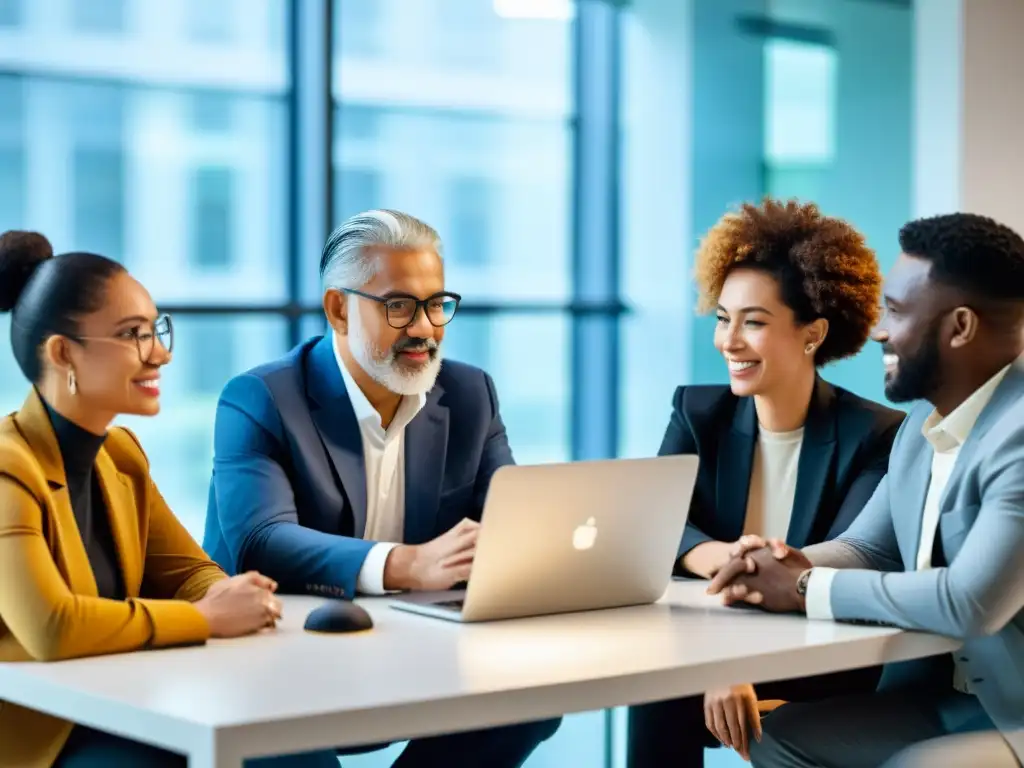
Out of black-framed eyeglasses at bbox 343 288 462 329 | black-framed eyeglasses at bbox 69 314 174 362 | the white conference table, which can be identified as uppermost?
black-framed eyeglasses at bbox 343 288 462 329

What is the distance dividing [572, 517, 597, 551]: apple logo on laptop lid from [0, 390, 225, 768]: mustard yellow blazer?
0.61m

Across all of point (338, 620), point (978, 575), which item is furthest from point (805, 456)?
point (338, 620)

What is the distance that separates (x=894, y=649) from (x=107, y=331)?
130 centimetres

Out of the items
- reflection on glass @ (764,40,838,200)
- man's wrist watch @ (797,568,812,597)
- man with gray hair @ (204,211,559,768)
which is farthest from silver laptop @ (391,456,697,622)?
reflection on glass @ (764,40,838,200)

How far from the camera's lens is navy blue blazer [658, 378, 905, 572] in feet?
10.4

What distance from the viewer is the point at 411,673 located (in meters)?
2.09

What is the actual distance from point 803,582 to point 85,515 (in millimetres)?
1155

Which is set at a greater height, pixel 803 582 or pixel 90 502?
pixel 90 502

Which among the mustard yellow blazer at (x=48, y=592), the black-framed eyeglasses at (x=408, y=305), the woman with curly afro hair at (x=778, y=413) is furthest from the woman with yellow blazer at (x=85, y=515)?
the woman with curly afro hair at (x=778, y=413)

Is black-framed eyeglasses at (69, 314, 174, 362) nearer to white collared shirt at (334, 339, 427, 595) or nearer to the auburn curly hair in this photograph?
white collared shirt at (334, 339, 427, 595)

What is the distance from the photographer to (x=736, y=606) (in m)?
2.67

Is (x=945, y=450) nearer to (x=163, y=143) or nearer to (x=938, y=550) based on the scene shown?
(x=938, y=550)

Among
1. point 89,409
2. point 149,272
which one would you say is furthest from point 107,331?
point 149,272

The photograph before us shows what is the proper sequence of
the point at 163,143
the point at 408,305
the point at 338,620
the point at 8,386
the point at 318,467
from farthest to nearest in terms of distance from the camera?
the point at 163,143 → the point at 8,386 → the point at 408,305 → the point at 318,467 → the point at 338,620
